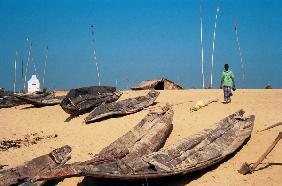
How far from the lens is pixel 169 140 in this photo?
535 inches

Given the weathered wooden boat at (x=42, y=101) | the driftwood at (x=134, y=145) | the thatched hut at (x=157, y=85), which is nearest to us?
the driftwood at (x=134, y=145)

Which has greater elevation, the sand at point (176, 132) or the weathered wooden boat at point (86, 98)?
the weathered wooden boat at point (86, 98)

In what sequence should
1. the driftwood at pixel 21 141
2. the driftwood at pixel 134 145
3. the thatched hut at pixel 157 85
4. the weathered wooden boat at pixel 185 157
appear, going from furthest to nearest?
the thatched hut at pixel 157 85 < the driftwood at pixel 21 141 < the weathered wooden boat at pixel 185 157 < the driftwood at pixel 134 145

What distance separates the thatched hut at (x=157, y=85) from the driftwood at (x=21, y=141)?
1449 centimetres

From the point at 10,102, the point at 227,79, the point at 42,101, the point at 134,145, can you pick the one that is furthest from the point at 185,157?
the point at 10,102

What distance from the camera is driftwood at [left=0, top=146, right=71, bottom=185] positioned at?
9218 millimetres

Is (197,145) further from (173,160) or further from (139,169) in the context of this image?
(139,169)

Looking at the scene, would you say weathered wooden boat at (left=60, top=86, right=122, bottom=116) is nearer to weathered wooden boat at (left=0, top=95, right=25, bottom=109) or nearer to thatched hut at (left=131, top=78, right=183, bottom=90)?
thatched hut at (left=131, top=78, right=183, bottom=90)

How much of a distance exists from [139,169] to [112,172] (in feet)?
2.43

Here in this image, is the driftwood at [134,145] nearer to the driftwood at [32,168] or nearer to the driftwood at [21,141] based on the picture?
the driftwood at [32,168]

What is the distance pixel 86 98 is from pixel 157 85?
453 inches

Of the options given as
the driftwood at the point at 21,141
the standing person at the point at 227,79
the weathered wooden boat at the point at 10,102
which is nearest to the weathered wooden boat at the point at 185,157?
the standing person at the point at 227,79

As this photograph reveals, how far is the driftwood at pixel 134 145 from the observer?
25.7 ft

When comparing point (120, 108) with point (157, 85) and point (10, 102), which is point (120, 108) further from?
point (10, 102)
